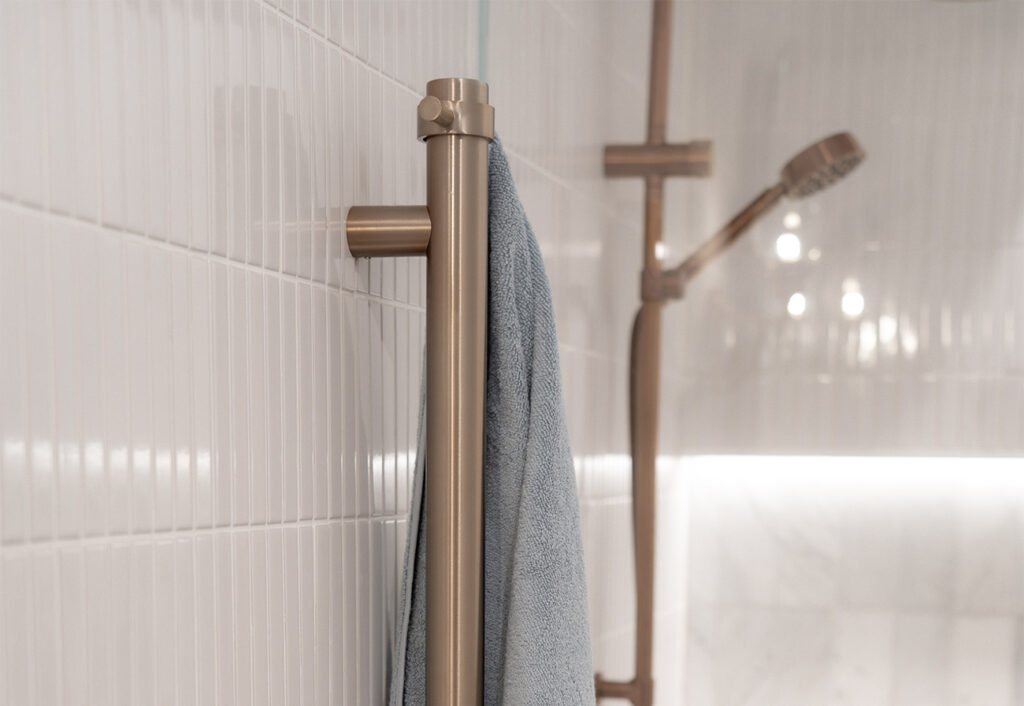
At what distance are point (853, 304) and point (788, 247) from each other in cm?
7

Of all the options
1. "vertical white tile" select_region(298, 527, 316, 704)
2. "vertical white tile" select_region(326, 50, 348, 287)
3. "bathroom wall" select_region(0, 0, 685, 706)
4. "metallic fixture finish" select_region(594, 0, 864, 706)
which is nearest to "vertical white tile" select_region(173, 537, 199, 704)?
"bathroom wall" select_region(0, 0, 685, 706)

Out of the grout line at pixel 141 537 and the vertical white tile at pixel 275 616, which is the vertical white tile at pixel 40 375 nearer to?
the grout line at pixel 141 537

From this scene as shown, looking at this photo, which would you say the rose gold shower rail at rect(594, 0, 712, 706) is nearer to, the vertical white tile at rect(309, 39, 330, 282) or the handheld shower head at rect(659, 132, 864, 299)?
the handheld shower head at rect(659, 132, 864, 299)

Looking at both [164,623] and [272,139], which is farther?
[272,139]

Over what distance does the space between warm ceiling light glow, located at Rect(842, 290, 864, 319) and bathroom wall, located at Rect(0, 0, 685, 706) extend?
1.17 feet

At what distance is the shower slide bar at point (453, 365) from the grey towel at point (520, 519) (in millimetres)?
18

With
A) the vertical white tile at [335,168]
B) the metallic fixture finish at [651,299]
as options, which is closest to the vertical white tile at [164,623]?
the vertical white tile at [335,168]

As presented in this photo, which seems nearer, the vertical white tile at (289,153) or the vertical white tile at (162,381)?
the vertical white tile at (162,381)

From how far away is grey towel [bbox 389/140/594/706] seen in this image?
2.19 ft

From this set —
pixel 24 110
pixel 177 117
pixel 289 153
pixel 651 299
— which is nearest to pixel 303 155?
pixel 289 153

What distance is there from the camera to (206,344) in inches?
21.1

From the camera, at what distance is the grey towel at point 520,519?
669 millimetres

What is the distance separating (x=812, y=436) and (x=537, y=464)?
0.39 metres

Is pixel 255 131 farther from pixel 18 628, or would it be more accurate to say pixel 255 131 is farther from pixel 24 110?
pixel 18 628
